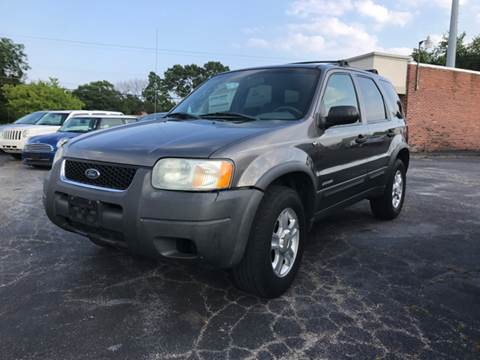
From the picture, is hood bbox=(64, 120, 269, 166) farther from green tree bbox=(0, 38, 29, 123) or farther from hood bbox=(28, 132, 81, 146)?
green tree bbox=(0, 38, 29, 123)

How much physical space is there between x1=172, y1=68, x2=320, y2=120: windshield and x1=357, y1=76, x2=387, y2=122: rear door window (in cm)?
93

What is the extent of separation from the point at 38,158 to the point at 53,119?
321 centimetres

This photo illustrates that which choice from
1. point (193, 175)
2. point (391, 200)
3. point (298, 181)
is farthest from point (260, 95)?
point (391, 200)

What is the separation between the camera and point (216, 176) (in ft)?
8.08

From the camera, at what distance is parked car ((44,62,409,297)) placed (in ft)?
8.06

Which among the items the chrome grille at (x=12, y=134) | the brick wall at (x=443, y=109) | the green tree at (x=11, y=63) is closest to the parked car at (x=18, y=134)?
the chrome grille at (x=12, y=134)

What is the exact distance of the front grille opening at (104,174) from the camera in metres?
2.61

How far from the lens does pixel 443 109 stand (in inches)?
703

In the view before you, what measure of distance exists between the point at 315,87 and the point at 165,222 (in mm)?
1885

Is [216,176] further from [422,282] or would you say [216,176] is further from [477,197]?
[477,197]

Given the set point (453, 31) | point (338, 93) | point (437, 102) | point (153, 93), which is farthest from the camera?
point (153, 93)

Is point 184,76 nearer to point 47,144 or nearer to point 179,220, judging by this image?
point 47,144

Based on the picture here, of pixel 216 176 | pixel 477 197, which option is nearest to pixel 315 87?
pixel 216 176

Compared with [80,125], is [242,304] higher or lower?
lower
